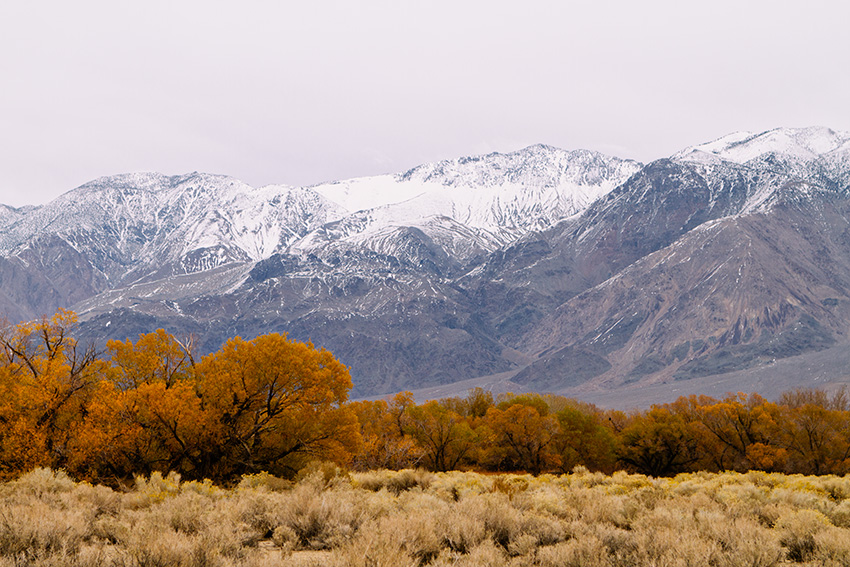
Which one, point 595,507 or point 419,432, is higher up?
point 595,507

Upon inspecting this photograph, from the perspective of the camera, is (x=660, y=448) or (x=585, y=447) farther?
(x=585, y=447)

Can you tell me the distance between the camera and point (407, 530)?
1198cm

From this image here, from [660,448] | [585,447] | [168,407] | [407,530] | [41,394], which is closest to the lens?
[407,530]

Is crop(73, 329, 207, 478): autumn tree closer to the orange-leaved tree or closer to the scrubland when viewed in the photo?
the orange-leaved tree

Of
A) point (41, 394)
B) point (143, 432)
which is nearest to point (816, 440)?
point (143, 432)

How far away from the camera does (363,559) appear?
9977mm

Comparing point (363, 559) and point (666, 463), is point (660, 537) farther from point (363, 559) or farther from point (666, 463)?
point (666, 463)

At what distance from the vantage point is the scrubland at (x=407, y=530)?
1063 cm

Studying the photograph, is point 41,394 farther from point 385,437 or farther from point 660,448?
point 660,448

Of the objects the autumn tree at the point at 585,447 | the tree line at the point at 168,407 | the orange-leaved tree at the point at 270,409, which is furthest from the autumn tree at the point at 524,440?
the orange-leaved tree at the point at 270,409

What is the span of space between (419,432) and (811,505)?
45.9m

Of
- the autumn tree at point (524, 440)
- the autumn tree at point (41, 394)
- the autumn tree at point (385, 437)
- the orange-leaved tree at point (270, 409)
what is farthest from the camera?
the autumn tree at point (524, 440)

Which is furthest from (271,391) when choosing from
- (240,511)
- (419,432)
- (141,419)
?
(419,432)

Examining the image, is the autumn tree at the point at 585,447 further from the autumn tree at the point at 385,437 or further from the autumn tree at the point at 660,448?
the autumn tree at the point at 385,437
